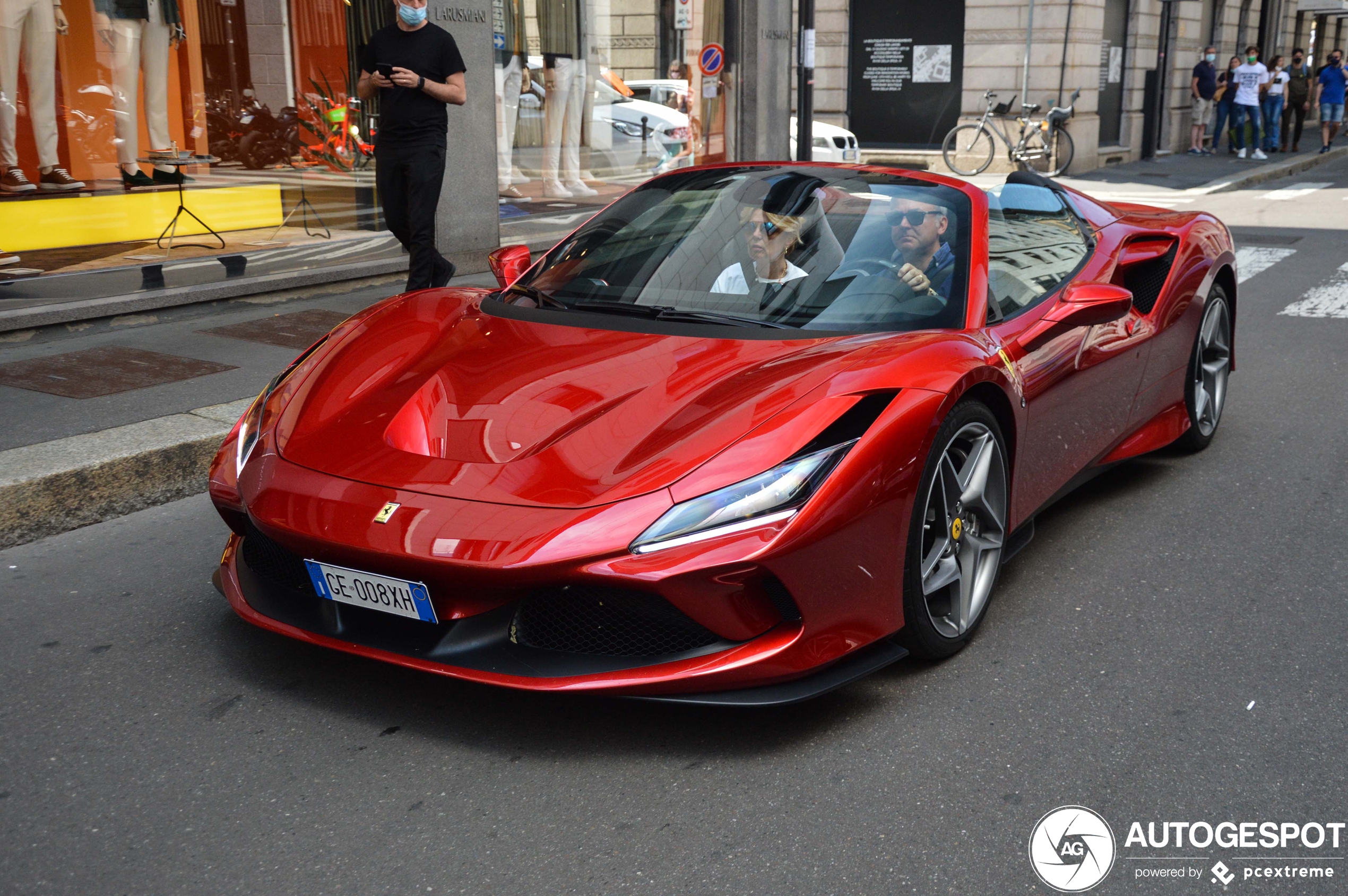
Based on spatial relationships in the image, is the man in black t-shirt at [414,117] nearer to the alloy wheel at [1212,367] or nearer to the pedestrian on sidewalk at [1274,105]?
the alloy wheel at [1212,367]

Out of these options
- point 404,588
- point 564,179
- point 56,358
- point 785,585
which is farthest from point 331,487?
point 564,179

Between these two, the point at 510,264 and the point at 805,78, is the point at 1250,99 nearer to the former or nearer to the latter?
the point at 805,78

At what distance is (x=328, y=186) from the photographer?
9609 mm

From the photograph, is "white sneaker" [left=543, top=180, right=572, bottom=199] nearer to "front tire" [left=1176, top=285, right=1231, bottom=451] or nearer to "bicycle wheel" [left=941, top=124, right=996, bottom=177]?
"front tire" [left=1176, top=285, right=1231, bottom=451]

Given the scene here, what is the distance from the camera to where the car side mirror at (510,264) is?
13.6 feet

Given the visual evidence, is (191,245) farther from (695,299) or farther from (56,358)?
(695,299)

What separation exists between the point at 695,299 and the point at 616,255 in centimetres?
42

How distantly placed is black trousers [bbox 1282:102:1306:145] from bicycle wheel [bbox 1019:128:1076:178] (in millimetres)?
8128

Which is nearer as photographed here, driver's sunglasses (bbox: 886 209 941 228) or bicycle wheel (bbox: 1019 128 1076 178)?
driver's sunglasses (bbox: 886 209 941 228)

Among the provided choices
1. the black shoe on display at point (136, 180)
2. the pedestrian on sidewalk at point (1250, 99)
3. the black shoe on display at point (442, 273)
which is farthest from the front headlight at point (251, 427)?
the pedestrian on sidewalk at point (1250, 99)

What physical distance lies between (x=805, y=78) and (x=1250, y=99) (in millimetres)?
15561

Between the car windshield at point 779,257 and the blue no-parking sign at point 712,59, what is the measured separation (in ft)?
33.2

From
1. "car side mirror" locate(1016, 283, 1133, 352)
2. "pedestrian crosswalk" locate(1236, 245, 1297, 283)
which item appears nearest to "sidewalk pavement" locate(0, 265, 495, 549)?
"car side mirror" locate(1016, 283, 1133, 352)

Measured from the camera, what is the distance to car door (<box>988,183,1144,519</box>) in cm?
357
